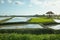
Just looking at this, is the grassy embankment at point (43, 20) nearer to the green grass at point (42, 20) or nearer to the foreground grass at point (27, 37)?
the green grass at point (42, 20)

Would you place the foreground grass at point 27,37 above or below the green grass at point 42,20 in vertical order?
below

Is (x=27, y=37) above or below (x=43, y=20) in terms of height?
below

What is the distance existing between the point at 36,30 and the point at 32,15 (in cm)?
31

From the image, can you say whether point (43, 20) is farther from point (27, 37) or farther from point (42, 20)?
point (27, 37)

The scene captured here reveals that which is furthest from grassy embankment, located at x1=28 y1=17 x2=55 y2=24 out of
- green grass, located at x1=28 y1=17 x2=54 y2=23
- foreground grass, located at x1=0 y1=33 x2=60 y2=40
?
foreground grass, located at x1=0 y1=33 x2=60 y2=40

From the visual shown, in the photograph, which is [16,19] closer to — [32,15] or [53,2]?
[32,15]

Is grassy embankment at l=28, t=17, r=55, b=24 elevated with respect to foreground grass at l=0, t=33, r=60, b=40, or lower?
elevated

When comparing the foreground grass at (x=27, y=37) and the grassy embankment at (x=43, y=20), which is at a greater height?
the grassy embankment at (x=43, y=20)

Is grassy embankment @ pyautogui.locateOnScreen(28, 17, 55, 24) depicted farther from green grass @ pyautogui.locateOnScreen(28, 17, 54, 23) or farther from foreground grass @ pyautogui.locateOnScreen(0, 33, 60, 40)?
foreground grass @ pyautogui.locateOnScreen(0, 33, 60, 40)

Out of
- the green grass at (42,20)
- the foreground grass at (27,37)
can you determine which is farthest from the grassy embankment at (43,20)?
the foreground grass at (27,37)

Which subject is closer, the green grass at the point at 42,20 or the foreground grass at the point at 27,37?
the foreground grass at the point at 27,37

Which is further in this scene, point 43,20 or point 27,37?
point 43,20

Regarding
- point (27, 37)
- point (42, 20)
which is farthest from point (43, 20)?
point (27, 37)

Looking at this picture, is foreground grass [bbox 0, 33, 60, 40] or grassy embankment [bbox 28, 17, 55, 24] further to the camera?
grassy embankment [bbox 28, 17, 55, 24]
